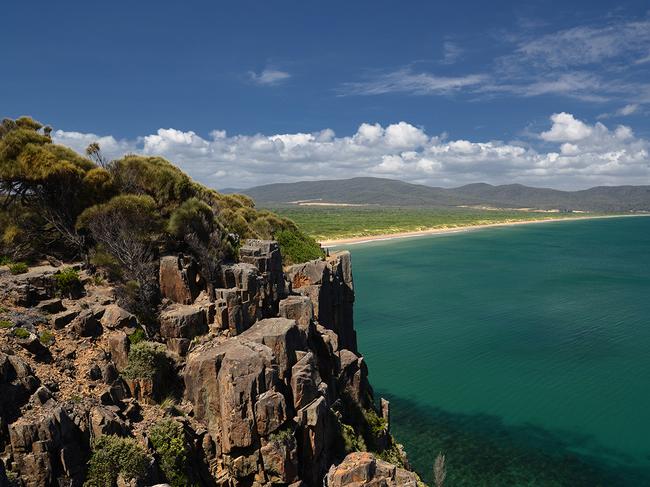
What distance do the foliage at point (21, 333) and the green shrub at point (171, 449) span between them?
20.4 ft

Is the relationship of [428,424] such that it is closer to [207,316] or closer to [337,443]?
[337,443]

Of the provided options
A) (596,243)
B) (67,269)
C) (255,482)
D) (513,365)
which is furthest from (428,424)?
(596,243)

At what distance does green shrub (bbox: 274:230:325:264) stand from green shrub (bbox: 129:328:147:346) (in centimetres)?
2023

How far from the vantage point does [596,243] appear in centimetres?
17025

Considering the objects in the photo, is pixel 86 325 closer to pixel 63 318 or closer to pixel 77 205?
pixel 63 318

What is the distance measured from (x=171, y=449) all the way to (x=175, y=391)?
3076 millimetres

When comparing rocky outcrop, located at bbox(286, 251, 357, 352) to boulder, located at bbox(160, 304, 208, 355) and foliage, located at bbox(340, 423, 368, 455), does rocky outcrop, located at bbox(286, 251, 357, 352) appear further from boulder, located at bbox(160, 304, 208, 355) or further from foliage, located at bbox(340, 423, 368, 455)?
boulder, located at bbox(160, 304, 208, 355)

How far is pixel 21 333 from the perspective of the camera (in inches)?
668

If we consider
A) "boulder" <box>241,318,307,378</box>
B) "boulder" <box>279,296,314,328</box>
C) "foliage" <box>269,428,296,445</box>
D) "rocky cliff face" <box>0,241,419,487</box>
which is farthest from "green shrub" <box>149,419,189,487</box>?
"boulder" <box>279,296,314,328</box>

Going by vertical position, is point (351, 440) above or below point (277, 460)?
below

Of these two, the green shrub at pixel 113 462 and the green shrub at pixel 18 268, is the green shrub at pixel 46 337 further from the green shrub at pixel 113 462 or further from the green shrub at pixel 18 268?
the green shrub at pixel 18 268

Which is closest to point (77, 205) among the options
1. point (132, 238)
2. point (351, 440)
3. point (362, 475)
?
point (132, 238)

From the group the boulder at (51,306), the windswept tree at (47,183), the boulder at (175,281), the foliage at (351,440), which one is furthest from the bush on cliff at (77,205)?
the foliage at (351,440)

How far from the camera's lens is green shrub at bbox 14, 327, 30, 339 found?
16.9 m
